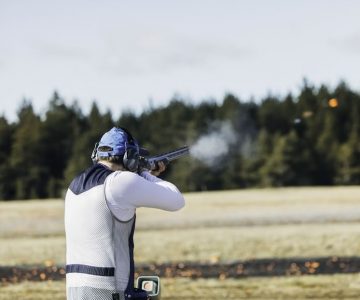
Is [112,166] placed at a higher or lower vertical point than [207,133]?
lower

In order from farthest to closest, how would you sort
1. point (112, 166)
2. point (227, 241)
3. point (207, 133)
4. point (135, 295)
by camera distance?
point (207, 133)
point (227, 241)
point (112, 166)
point (135, 295)

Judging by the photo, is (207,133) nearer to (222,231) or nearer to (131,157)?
(222,231)

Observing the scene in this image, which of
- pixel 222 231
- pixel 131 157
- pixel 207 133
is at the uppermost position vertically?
pixel 207 133

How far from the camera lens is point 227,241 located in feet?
94.1

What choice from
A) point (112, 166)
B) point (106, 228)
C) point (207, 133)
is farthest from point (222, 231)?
point (207, 133)

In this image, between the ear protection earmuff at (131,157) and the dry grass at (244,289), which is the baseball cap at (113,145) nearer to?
the ear protection earmuff at (131,157)

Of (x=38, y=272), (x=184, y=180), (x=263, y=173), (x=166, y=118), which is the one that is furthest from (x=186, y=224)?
(x=166, y=118)

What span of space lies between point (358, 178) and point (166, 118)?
2653cm

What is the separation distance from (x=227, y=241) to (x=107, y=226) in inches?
909

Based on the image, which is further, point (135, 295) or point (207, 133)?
point (207, 133)

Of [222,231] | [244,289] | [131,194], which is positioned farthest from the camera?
[222,231]

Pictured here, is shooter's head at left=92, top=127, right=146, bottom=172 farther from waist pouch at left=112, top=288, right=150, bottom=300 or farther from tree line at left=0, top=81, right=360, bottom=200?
tree line at left=0, top=81, right=360, bottom=200

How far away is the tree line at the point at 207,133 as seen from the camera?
3733 inches

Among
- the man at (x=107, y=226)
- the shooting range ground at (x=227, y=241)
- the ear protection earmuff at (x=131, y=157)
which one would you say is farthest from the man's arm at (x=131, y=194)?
the shooting range ground at (x=227, y=241)
